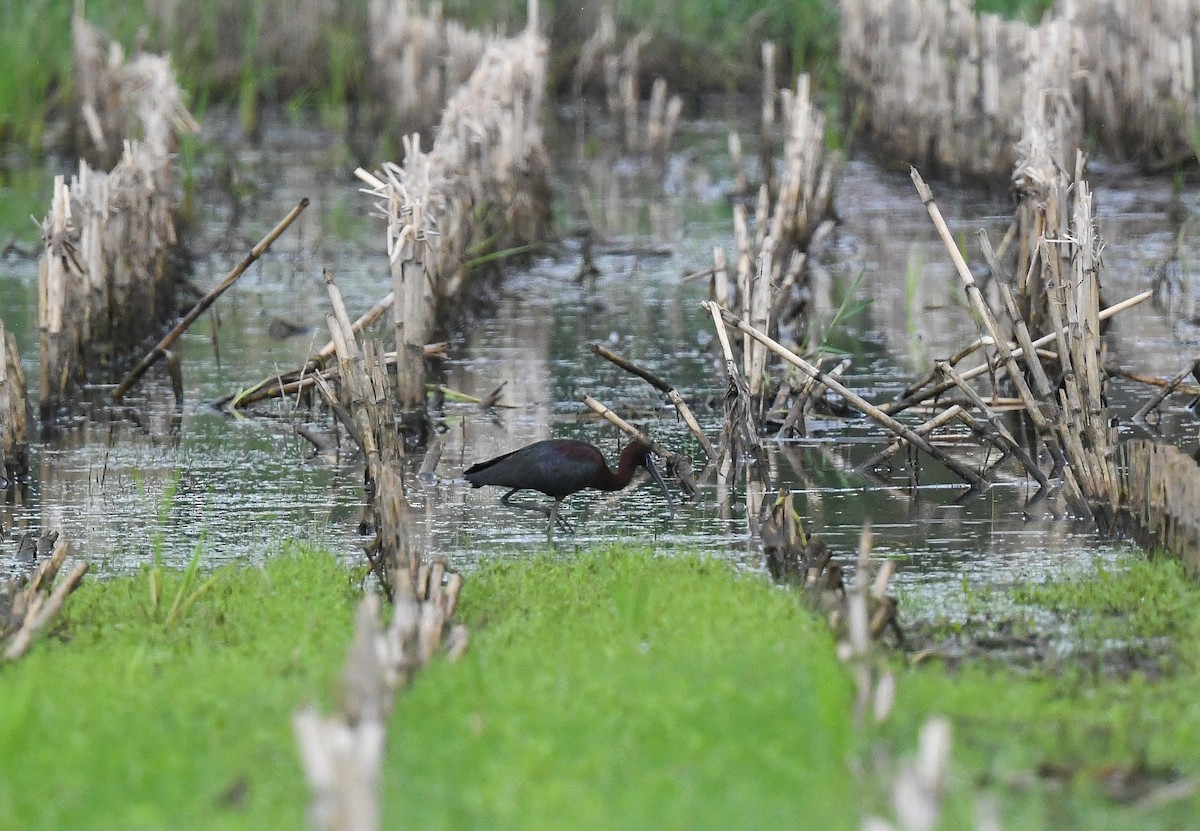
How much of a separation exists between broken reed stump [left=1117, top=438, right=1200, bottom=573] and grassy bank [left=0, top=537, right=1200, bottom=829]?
185 millimetres

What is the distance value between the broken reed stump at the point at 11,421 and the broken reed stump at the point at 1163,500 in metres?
4.80

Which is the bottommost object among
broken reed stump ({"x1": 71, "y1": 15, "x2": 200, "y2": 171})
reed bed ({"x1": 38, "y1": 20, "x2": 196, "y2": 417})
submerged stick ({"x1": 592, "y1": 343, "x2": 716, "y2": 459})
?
submerged stick ({"x1": 592, "y1": 343, "x2": 716, "y2": 459})

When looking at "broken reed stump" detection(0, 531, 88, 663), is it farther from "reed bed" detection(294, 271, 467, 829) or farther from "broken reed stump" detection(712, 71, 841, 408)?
"broken reed stump" detection(712, 71, 841, 408)

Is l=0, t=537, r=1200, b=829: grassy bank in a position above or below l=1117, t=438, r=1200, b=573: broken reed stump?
below

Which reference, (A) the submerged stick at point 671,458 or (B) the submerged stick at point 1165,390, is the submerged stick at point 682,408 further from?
(B) the submerged stick at point 1165,390

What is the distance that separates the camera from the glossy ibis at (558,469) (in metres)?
7.95

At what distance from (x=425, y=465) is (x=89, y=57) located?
12.3 metres

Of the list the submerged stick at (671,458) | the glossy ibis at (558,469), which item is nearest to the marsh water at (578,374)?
the submerged stick at (671,458)

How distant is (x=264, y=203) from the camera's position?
1947 centimetres

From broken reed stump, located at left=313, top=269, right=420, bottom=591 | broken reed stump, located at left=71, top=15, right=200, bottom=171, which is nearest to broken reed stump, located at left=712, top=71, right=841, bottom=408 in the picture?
broken reed stump, located at left=313, top=269, right=420, bottom=591

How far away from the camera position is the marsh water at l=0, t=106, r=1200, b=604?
26.4ft

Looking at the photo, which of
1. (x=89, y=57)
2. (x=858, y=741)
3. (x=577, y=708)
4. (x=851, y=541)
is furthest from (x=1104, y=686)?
(x=89, y=57)

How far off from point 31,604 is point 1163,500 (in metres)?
3.98

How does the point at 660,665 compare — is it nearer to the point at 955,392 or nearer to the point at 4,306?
the point at 955,392
